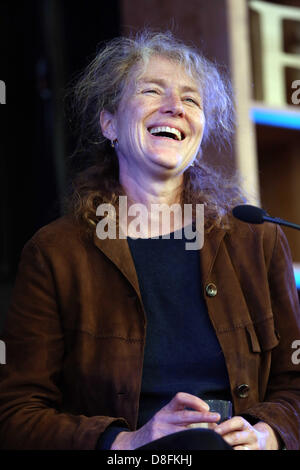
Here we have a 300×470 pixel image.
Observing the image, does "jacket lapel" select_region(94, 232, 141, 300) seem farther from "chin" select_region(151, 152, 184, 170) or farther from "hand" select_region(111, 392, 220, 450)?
"hand" select_region(111, 392, 220, 450)

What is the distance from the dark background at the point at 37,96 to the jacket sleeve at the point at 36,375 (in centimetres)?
127

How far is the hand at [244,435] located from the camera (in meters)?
1.38

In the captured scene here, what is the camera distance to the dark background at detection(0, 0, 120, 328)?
2904mm

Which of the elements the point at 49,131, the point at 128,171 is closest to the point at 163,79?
the point at 128,171

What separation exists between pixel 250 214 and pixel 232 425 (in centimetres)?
41

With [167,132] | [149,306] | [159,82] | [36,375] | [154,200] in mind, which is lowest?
[36,375]

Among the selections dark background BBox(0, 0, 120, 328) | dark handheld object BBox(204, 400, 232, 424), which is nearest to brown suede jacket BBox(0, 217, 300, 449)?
dark handheld object BBox(204, 400, 232, 424)

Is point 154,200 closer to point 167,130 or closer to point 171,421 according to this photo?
point 167,130

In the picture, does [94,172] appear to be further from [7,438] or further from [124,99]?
[7,438]

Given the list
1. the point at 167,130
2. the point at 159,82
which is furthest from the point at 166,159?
the point at 159,82

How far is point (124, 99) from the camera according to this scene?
71.2 inches

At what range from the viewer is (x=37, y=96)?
301cm

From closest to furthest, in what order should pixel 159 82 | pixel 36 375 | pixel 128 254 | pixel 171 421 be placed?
1. pixel 171 421
2. pixel 36 375
3. pixel 128 254
4. pixel 159 82

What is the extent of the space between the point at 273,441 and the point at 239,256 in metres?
0.44
